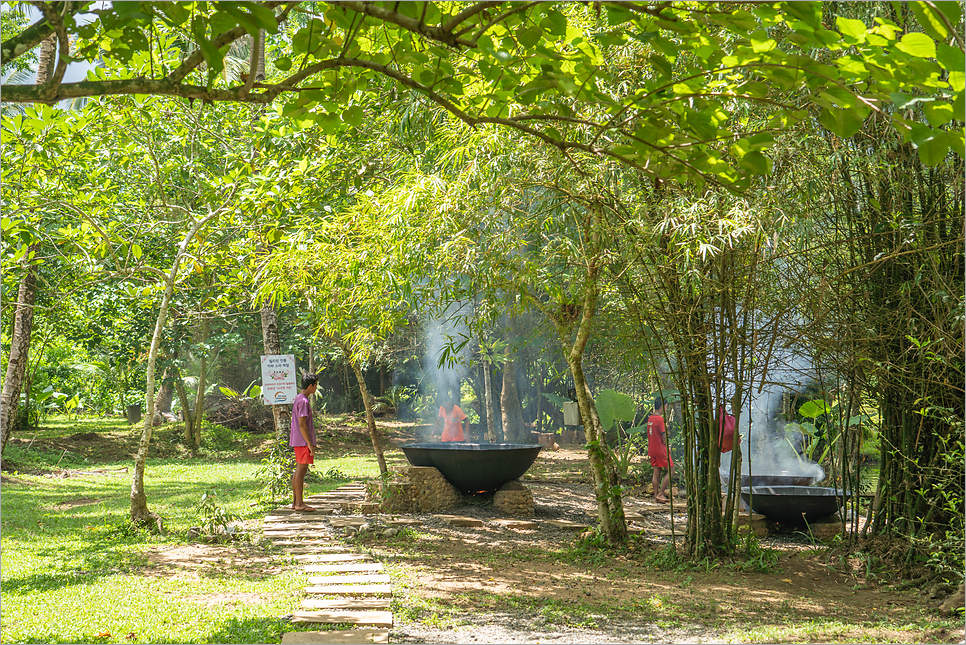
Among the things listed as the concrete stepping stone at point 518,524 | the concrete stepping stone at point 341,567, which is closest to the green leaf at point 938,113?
the concrete stepping stone at point 341,567

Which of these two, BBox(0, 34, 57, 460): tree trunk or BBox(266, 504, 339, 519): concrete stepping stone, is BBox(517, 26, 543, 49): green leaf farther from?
BBox(0, 34, 57, 460): tree trunk

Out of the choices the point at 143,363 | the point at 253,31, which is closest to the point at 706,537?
the point at 253,31

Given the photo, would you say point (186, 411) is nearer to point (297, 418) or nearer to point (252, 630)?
point (297, 418)

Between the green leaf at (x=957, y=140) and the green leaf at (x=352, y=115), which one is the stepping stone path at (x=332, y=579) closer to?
the green leaf at (x=352, y=115)

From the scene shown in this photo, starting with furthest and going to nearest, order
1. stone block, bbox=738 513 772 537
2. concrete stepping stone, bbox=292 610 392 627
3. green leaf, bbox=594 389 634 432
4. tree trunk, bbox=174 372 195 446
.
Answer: tree trunk, bbox=174 372 195 446 → green leaf, bbox=594 389 634 432 → stone block, bbox=738 513 772 537 → concrete stepping stone, bbox=292 610 392 627

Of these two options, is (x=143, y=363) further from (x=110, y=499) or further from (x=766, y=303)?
(x=766, y=303)

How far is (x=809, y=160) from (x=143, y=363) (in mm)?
12957

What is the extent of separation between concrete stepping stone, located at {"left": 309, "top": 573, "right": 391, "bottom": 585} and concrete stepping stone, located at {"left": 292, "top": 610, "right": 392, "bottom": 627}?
61 centimetres

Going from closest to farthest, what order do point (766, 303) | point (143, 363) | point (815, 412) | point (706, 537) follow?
1. point (766, 303)
2. point (706, 537)
3. point (815, 412)
4. point (143, 363)

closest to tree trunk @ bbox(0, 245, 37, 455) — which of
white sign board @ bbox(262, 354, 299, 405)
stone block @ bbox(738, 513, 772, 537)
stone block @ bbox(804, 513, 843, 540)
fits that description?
white sign board @ bbox(262, 354, 299, 405)

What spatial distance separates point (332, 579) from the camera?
434 cm

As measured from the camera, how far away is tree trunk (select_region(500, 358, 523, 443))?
1362cm

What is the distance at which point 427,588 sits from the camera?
14.1 ft

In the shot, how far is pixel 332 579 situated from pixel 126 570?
141 cm
